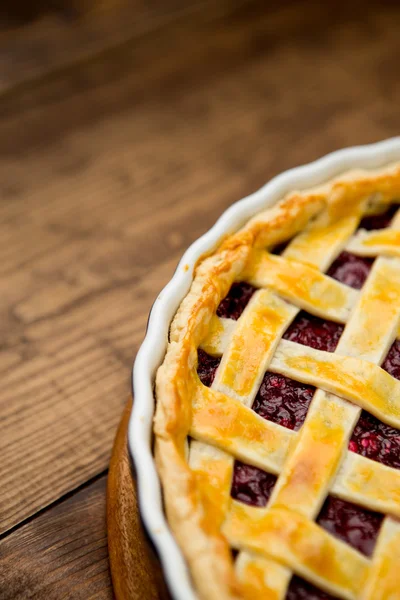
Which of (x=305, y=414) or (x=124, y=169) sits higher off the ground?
(x=124, y=169)

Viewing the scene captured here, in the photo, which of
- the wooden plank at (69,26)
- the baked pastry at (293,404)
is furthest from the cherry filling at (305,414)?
the wooden plank at (69,26)

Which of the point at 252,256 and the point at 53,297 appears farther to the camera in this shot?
the point at 53,297

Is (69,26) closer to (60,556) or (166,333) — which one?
(166,333)

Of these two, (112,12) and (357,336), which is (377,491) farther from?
(112,12)

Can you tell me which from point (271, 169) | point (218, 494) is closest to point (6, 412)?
point (218, 494)

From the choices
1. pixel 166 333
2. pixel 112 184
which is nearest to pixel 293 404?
pixel 166 333

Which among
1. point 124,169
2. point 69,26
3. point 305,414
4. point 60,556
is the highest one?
point 69,26
